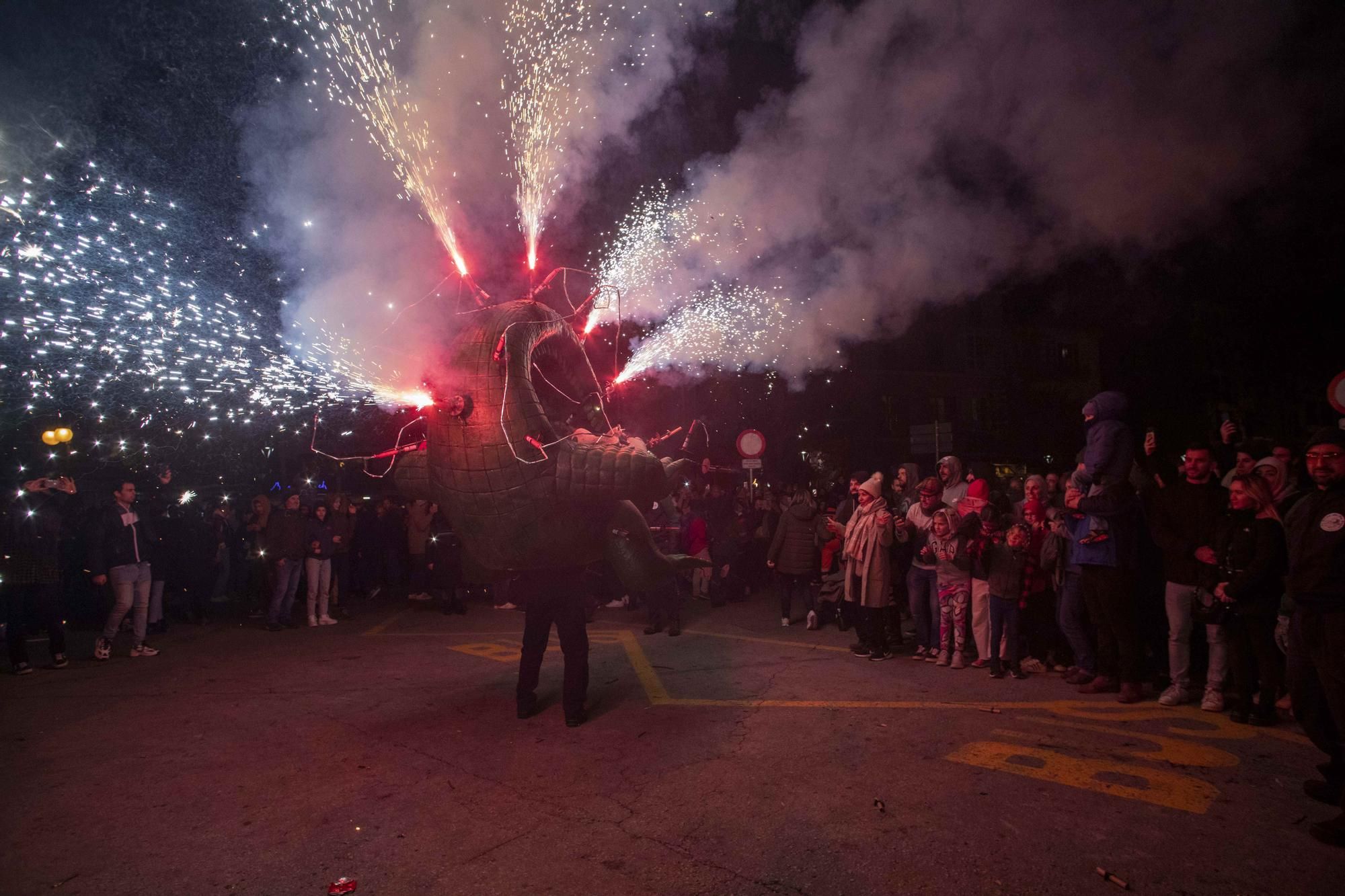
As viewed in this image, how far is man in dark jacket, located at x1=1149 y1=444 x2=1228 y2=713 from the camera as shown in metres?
5.76

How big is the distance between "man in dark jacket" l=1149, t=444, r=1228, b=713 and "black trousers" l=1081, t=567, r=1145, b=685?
26cm

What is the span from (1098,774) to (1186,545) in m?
2.46

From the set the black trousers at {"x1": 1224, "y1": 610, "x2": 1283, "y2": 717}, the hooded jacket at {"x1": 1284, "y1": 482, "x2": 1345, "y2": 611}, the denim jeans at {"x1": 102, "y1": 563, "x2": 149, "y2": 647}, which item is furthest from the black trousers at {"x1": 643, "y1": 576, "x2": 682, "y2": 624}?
the hooded jacket at {"x1": 1284, "y1": 482, "x2": 1345, "y2": 611}

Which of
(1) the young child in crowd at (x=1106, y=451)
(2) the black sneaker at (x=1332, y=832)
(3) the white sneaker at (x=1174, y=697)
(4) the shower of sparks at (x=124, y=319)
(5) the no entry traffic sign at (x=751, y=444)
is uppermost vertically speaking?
(4) the shower of sparks at (x=124, y=319)

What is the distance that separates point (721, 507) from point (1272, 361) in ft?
56.5

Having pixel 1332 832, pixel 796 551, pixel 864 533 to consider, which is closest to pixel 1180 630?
pixel 1332 832

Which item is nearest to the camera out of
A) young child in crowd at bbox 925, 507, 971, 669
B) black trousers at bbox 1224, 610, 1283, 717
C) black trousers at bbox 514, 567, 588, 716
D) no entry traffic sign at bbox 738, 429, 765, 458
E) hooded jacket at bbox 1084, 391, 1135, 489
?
black trousers at bbox 1224, 610, 1283, 717

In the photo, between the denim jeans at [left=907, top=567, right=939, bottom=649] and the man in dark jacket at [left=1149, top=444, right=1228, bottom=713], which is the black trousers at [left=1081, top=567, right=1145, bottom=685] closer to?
the man in dark jacket at [left=1149, top=444, right=1228, bottom=713]

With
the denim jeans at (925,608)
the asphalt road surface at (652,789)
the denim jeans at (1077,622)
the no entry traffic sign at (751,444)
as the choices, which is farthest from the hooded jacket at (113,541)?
the denim jeans at (1077,622)

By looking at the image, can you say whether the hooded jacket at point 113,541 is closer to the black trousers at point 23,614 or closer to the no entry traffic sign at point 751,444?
→ the black trousers at point 23,614

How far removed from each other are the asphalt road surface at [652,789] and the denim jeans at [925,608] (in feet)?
2.08

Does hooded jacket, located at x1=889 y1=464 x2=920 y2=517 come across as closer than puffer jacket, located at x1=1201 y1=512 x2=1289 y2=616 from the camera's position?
No

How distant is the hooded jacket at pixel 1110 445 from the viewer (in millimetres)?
5977

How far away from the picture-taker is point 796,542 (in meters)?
9.93
